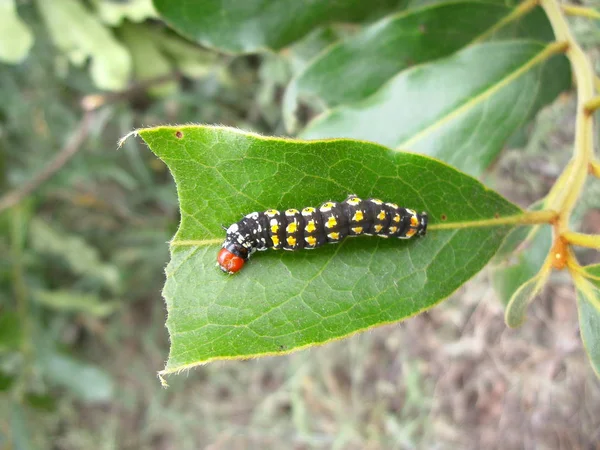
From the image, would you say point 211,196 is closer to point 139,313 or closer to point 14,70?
point 14,70

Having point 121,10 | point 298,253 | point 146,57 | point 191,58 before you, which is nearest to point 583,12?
point 298,253

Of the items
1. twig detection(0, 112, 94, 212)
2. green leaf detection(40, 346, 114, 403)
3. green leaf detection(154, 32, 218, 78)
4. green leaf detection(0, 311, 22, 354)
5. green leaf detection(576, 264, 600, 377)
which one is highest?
green leaf detection(576, 264, 600, 377)

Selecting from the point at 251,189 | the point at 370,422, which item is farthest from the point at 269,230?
the point at 370,422

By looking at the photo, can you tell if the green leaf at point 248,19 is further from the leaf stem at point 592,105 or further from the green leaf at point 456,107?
the leaf stem at point 592,105

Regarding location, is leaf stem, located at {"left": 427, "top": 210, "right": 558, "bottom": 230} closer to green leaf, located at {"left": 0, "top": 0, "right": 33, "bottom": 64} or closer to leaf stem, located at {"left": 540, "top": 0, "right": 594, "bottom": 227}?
leaf stem, located at {"left": 540, "top": 0, "right": 594, "bottom": 227}

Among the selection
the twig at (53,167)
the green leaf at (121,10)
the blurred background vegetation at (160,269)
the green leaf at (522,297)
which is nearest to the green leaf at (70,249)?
the blurred background vegetation at (160,269)

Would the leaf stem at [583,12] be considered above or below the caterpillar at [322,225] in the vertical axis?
above

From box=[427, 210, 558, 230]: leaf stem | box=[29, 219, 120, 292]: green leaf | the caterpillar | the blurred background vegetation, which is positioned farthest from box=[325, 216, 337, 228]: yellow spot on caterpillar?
box=[29, 219, 120, 292]: green leaf
